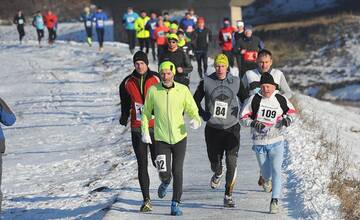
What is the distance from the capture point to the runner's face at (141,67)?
30.9 feet

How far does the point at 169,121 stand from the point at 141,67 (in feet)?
2.61

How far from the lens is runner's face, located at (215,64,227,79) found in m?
9.59

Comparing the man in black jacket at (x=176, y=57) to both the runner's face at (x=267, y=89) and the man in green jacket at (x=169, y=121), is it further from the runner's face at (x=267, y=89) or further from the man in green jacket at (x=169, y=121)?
the runner's face at (x=267, y=89)

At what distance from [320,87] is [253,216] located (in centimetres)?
2974

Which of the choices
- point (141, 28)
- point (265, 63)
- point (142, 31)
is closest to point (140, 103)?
point (265, 63)

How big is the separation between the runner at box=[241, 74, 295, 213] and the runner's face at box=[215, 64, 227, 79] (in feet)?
1.86

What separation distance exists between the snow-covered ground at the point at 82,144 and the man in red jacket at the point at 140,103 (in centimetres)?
43

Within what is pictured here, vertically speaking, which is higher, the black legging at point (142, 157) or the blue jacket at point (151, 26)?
the blue jacket at point (151, 26)

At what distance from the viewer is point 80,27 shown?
180 ft

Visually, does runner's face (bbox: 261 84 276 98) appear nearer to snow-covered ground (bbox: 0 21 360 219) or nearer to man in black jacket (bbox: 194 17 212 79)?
snow-covered ground (bbox: 0 21 360 219)

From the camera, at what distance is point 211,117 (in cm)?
964

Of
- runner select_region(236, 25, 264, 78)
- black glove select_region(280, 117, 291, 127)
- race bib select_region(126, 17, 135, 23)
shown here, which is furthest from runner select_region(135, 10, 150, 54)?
black glove select_region(280, 117, 291, 127)

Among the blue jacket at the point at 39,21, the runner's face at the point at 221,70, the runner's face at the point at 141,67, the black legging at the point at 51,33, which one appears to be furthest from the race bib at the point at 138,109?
the black legging at the point at 51,33

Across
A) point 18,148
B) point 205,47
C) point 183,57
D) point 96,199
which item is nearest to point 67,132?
point 18,148
